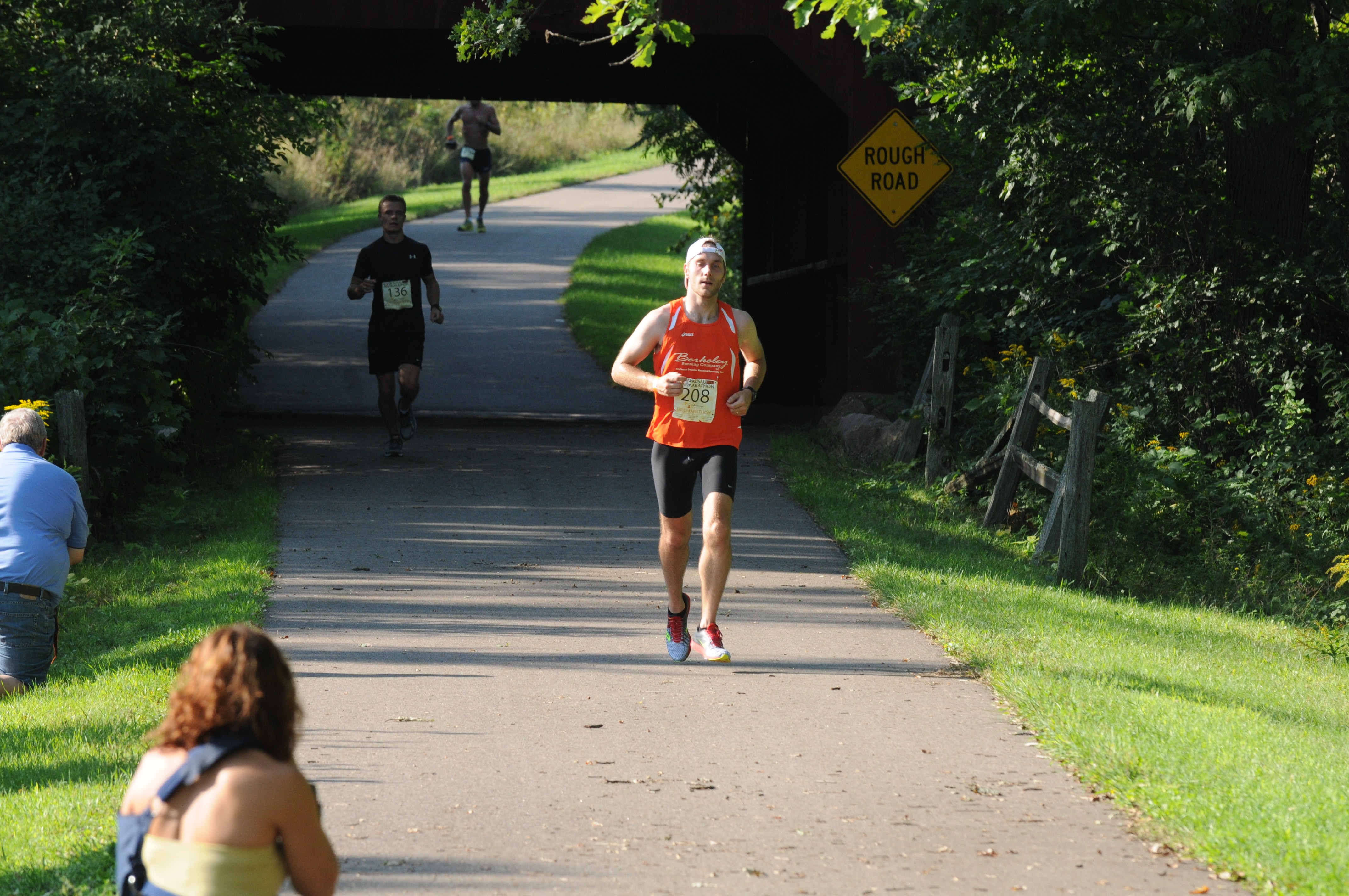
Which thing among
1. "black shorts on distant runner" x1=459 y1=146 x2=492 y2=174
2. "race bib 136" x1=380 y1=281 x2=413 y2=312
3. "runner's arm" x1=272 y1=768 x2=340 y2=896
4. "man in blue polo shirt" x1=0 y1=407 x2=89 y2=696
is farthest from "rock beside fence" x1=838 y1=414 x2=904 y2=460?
"black shorts on distant runner" x1=459 y1=146 x2=492 y2=174

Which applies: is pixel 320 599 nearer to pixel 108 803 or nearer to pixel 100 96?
pixel 108 803

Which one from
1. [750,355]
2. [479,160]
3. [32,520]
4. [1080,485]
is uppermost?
[479,160]

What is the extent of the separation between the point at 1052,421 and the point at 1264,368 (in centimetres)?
192

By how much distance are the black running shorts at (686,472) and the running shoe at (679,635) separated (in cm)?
48

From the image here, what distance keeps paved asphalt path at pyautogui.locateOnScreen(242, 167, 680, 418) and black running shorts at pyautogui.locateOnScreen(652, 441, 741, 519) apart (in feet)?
32.4

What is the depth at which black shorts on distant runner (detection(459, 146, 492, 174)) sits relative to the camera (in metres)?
28.5

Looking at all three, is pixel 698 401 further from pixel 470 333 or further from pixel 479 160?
pixel 479 160

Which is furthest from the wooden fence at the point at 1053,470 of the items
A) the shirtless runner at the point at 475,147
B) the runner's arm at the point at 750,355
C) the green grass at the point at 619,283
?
the shirtless runner at the point at 475,147

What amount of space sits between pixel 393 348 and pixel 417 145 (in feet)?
113

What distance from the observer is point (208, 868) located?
295 cm

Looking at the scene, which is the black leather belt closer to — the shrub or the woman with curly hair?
the shrub

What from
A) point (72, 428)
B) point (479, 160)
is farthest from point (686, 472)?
point (479, 160)

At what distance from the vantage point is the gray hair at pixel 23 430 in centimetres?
711

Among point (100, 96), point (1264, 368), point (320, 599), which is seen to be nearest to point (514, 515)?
point (320, 599)
